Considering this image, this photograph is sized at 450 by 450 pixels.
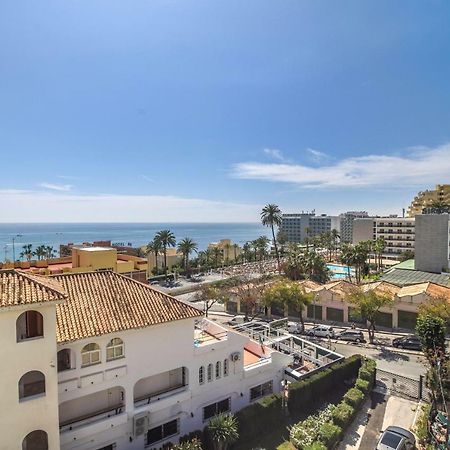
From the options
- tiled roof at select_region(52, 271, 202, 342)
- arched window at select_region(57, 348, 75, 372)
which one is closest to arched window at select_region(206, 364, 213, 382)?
tiled roof at select_region(52, 271, 202, 342)

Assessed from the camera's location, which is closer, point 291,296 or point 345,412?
point 345,412

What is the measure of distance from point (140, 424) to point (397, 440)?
48.6ft

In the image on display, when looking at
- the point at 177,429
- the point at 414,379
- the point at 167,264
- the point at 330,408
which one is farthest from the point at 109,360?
the point at 167,264

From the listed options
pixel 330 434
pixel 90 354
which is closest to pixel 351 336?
pixel 330 434

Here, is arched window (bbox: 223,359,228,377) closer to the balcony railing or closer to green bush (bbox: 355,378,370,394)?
the balcony railing

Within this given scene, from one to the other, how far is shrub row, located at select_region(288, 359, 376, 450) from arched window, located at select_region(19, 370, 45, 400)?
14.7 metres

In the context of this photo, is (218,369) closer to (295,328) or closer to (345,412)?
(345,412)

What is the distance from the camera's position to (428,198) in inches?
5438

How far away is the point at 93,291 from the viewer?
20.7 m

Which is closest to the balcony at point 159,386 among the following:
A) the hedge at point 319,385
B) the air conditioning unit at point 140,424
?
the air conditioning unit at point 140,424

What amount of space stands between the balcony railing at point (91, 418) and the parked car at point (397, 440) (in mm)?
15106

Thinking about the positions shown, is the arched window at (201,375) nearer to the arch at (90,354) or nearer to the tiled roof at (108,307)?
the tiled roof at (108,307)

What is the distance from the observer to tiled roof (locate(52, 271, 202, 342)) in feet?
59.2

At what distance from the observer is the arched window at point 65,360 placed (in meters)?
18.0
